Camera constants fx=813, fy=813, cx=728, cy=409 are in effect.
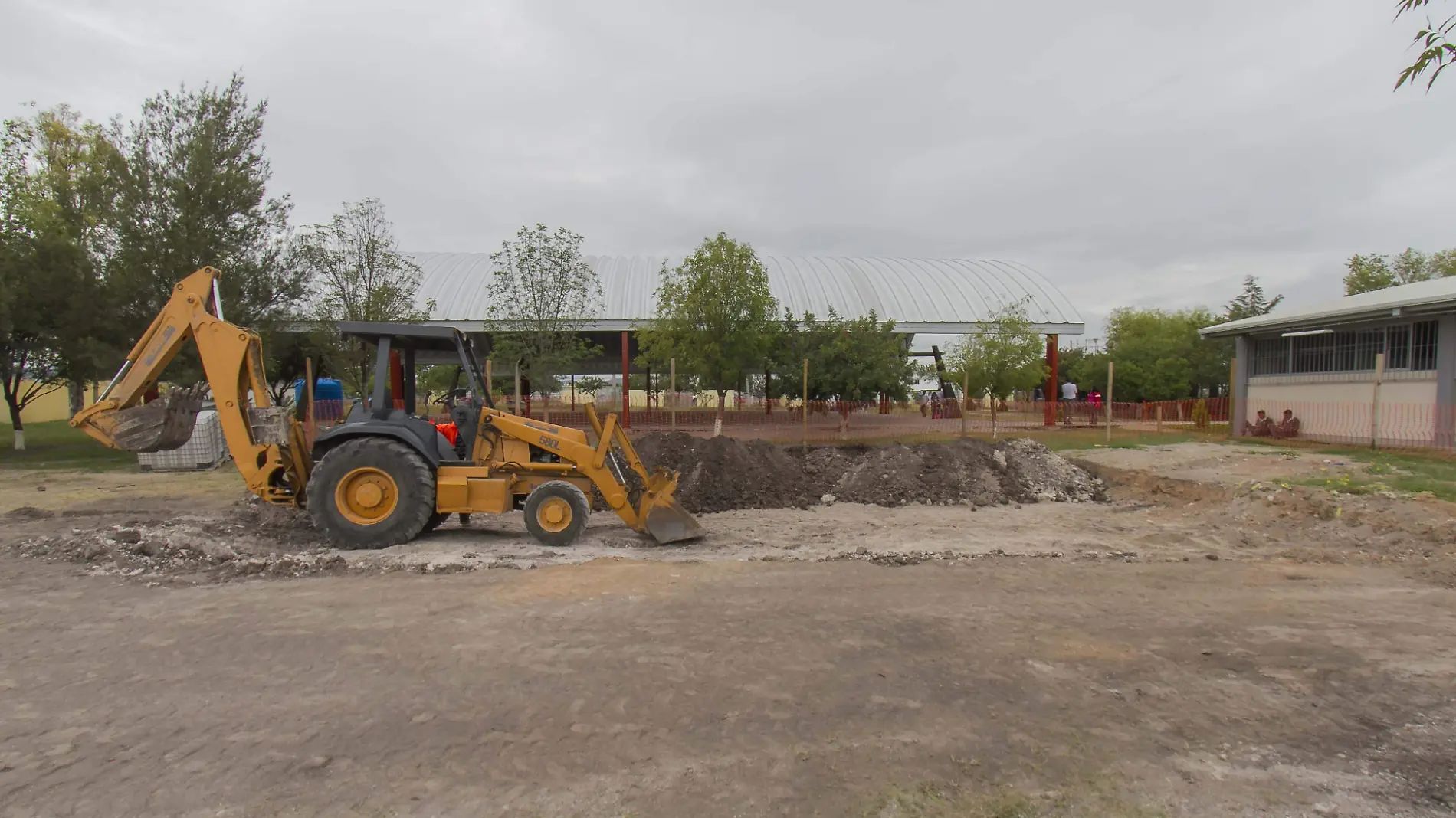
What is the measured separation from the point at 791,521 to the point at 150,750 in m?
7.95

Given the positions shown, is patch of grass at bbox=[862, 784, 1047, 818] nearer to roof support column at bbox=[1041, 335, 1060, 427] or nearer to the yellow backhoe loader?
the yellow backhoe loader

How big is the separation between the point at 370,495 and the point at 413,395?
4.35ft

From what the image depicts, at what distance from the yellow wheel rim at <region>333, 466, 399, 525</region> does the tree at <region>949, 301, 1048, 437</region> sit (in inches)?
730

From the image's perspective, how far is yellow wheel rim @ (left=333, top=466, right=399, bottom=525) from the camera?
842 cm

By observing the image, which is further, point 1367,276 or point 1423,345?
point 1367,276

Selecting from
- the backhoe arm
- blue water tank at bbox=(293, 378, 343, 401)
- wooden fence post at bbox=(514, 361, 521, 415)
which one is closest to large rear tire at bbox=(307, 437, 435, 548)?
the backhoe arm

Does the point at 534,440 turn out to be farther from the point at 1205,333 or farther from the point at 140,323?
the point at 1205,333

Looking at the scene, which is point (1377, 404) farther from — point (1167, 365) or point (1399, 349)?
point (1167, 365)

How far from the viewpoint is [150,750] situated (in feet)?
12.1

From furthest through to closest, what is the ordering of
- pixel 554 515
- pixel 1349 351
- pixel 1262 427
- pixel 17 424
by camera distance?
pixel 1262 427 → pixel 1349 351 → pixel 17 424 → pixel 554 515

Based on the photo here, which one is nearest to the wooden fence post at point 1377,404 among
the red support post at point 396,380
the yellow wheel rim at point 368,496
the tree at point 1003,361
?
the tree at point 1003,361

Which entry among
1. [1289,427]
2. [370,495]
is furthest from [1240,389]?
[370,495]

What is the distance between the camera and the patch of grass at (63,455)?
56.2ft

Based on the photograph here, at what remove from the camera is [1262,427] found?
22.3 meters
